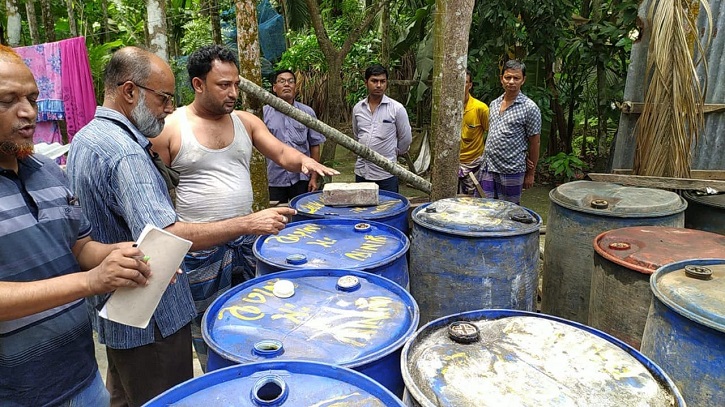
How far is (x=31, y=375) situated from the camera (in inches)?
60.5

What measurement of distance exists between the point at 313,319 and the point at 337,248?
0.74m

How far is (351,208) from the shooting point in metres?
3.23

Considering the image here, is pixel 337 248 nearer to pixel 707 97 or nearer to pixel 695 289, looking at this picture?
pixel 695 289

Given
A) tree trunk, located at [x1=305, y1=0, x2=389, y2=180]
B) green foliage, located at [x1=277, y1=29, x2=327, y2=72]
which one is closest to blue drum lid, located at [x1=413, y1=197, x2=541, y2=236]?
tree trunk, located at [x1=305, y1=0, x2=389, y2=180]

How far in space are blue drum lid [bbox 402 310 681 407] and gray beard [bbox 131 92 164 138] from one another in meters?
1.37

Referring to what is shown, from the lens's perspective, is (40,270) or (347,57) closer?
(40,270)

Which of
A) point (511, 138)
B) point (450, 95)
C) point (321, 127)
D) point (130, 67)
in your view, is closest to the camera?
point (130, 67)

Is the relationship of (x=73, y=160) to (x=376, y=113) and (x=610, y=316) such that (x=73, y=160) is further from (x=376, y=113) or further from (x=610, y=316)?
(x=376, y=113)

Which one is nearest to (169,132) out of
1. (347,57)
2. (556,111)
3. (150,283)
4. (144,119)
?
(144,119)

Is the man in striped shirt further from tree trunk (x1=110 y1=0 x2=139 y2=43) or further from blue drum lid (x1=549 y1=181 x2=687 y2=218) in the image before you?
tree trunk (x1=110 y1=0 x2=139 y2=43)

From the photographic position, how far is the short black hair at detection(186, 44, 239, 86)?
2596mm

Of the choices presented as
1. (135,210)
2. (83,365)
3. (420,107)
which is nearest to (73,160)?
(135,210)

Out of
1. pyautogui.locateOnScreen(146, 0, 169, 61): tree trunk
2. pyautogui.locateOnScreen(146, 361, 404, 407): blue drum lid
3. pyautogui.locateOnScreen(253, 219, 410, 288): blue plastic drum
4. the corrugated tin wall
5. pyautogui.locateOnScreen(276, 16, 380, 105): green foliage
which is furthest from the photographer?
pyautogui.locateOnScreen(276, 16, 380, 105): green foliage

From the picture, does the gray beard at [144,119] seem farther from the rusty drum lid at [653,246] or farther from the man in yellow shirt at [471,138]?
the man in yellow shirt at [471,138]
